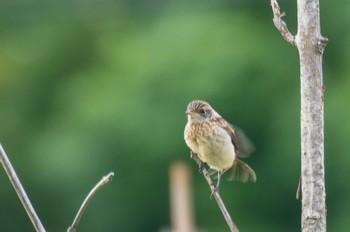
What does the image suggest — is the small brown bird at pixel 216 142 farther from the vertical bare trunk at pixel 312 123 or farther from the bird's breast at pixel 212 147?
the vertical bare trunk at pixel 312 123

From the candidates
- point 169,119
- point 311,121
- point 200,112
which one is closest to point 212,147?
point 200,112

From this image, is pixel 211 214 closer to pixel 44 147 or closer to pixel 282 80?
pixel 282 80

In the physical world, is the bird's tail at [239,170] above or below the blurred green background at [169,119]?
below

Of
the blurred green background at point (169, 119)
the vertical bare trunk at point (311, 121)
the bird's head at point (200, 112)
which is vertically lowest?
the vertical bare trunk at point (311, 121)

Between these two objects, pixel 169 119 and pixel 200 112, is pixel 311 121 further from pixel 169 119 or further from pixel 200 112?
pixel 169 119

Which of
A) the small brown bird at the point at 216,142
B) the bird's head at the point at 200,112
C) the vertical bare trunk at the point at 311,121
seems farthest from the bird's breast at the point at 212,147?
the vertical bare trunk at the point at 311,121

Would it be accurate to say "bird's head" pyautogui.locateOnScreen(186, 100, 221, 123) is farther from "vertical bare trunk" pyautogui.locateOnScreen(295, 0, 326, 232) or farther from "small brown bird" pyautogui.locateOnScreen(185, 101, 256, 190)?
"vertical bare trunk" pyautogui.locateOnScreen(295, 0, 326, 232)

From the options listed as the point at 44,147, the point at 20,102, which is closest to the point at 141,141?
the point at 44,147
